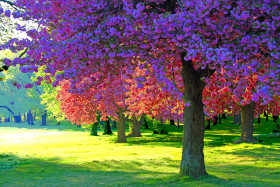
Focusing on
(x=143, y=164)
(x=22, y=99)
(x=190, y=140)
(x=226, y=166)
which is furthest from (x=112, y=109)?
(x=22, y=99)

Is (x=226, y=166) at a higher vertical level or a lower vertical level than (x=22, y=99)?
lower

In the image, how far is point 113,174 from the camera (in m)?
19.1

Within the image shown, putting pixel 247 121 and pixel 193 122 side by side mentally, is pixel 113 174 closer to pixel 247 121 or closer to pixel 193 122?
pixel 193 122

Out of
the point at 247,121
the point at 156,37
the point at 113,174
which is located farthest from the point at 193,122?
the point at 247,121

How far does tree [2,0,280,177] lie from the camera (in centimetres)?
1005

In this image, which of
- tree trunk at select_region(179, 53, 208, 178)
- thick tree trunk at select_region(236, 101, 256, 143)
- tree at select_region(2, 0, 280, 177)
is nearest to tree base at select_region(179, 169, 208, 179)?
tree trunk at select_region(179, 53, 208, 178)

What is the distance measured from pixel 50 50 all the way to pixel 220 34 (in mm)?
5857

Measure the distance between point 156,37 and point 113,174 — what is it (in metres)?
10.9

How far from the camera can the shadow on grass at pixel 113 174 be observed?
15337mm

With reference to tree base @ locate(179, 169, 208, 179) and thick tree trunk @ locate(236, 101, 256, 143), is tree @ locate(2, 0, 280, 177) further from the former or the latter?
thick tree trunk @ locate(236, 101, 256, 143)

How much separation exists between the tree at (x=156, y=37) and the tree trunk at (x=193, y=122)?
225 centimetres

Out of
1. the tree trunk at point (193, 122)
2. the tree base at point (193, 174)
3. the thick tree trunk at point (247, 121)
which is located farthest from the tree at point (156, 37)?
the thick tree trunk at point (247, 121)

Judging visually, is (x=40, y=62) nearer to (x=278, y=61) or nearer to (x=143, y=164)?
(x=278, y=61)

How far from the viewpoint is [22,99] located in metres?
98.6
